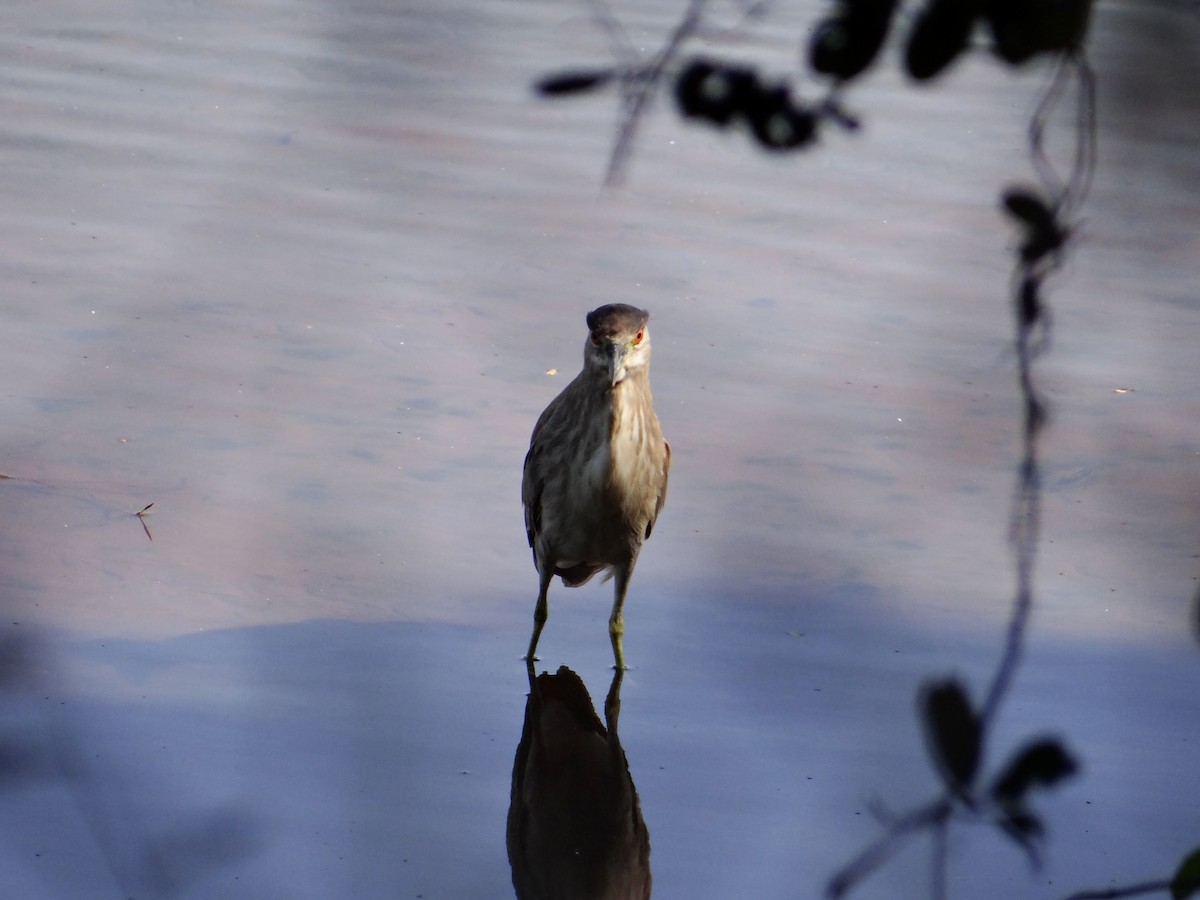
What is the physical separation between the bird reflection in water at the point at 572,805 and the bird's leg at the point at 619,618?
7 centimetres

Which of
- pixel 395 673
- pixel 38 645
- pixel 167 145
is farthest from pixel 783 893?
pixel 167 145

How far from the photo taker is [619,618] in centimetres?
482

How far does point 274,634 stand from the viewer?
15.5 ft

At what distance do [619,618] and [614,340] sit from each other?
76 centimetres

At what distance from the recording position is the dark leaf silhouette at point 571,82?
1.50m

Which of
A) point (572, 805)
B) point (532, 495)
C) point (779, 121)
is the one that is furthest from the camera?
point (532, 495)

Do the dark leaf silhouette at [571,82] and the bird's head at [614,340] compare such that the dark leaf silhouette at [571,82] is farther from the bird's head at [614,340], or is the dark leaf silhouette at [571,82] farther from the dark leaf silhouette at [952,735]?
the bird's head at [614,340]

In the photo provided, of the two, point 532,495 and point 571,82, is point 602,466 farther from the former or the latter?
point 571,82

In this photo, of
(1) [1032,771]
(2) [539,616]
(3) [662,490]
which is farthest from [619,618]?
(1) [1032,771]

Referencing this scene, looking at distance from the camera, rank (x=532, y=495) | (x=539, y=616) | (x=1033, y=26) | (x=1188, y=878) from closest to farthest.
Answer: (x=1033, y=26)
(x=1188, y=878)
(x=539, y=616)
(x=532, y=495)

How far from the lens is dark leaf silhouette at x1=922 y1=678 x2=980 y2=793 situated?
1526mm

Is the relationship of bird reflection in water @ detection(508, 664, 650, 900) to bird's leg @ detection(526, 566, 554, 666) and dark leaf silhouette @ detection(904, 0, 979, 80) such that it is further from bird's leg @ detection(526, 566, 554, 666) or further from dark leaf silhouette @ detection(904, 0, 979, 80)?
dark leaf silhouette @ detection(904, 0, 979, 80)

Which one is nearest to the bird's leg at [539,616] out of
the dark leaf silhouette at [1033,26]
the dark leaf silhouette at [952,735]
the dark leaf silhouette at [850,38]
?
the dark leaf silhouette at [952,735]

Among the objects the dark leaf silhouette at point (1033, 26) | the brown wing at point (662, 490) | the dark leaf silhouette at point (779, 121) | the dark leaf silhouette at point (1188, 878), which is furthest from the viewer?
the brown wing at point (662, 490)
